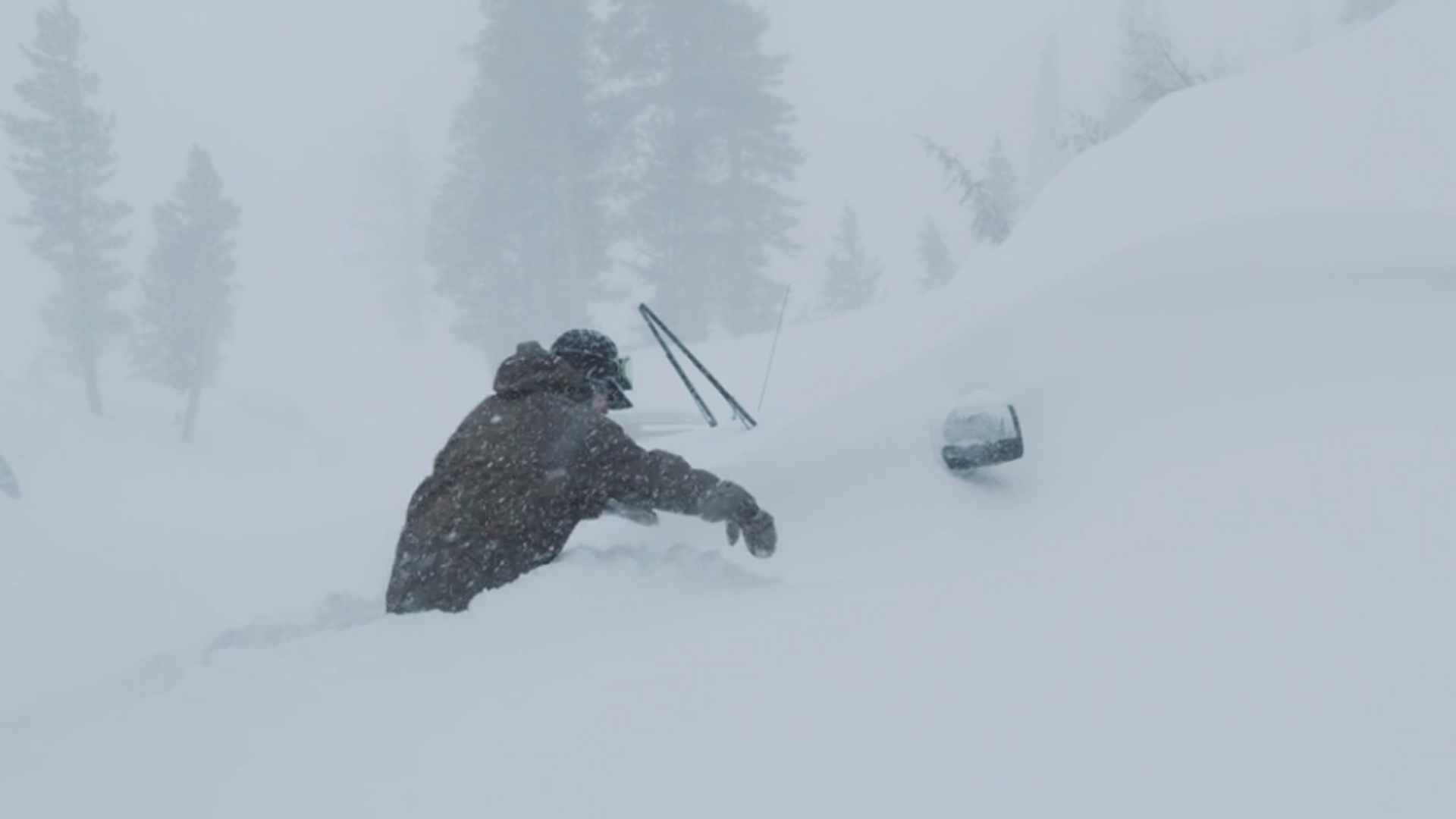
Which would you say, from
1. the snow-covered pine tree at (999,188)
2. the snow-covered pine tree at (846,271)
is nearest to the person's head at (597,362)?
the snow-covered pine tree at (999,188)

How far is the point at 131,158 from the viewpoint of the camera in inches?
3433

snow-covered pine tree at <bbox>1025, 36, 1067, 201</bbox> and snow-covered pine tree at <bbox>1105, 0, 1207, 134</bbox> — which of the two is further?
snow-covered pine tree at <bbox>1025, 36, 1067, 201</bbox>

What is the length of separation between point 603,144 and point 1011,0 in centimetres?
17087

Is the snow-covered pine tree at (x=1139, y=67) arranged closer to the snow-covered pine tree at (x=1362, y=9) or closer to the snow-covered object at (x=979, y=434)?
the snow-covered pine tree at (x=1362, y=9)

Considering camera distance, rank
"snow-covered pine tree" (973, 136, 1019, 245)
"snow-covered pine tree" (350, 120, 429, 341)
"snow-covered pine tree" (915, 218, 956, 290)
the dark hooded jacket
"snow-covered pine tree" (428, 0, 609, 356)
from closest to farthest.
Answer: the dark hooded jacket → "snow-covered pine tree" (973, 136, 1019, 245) → "snow-covered pine tree" (428, 0, 609, 356) → "snow-covered pine tree" (915, 218, 956, 290) → "snow-covered pine tree" (350, 120, 429, 341)

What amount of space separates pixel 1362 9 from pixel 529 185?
28.2 meters

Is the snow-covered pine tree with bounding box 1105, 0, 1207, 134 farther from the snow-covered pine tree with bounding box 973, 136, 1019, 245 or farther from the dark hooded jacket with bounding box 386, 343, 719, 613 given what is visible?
the dark hooded jacket with bounding box 386, 343, 719, 613

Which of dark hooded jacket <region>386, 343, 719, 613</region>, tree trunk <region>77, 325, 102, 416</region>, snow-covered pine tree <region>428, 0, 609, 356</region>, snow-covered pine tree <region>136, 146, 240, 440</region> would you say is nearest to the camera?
dark hooded jacket <region>386, 343, 719, 613</region>

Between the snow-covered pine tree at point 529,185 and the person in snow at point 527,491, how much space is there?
18918 millimetres

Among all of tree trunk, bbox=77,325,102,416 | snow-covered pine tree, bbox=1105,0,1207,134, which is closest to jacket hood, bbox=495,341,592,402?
snow-covered pine tree, bbox=1105,0,1207,134

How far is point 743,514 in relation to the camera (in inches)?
125

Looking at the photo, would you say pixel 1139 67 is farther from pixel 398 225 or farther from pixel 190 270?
pixel 398 225

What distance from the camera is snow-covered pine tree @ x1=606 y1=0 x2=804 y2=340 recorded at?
859 inches

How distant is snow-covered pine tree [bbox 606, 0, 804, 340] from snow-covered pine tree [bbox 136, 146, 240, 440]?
1577 centimetres
